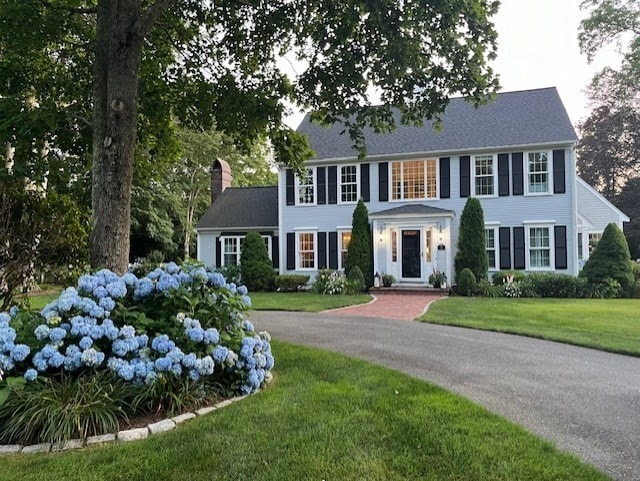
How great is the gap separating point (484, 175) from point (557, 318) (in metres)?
8.28

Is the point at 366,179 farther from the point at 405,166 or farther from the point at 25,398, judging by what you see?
the point at 25,398

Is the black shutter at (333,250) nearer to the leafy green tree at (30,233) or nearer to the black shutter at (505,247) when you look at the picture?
the black shutter at (505,247)

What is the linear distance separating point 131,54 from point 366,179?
527 inches

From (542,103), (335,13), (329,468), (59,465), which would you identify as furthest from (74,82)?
(542,103)

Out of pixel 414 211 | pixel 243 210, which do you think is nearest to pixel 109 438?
pixel 414 211

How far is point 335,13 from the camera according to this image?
242 inches

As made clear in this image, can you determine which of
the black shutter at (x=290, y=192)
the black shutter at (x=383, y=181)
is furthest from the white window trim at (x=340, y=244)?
the black shutter at (x=290, y=192)

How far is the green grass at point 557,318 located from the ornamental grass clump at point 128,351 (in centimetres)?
541

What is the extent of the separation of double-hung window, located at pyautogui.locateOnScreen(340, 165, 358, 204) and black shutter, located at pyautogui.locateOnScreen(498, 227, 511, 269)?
5.62 metres

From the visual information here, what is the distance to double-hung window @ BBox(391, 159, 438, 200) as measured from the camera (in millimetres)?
17797

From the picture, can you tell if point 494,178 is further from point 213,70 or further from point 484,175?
point 213,70

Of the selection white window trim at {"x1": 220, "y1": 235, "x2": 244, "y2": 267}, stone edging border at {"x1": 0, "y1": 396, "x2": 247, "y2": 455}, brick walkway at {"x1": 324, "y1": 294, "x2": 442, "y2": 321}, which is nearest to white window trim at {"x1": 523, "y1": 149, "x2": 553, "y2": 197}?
brick walkway at {"x1": 324, "y1": 294, "x2": 442, "y2": 321}

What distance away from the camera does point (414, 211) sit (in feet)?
56.3

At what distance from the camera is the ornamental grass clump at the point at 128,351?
11.9ft
